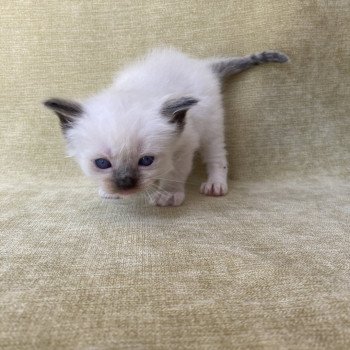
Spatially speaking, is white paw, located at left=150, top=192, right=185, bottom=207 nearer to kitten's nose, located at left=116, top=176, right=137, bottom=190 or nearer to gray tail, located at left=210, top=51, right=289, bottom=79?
kitten's nose, located at left=116, top=176, right=137, bottom=190

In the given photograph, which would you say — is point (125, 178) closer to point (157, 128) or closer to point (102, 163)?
point (102, 163)

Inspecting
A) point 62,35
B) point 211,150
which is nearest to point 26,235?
point 211,150

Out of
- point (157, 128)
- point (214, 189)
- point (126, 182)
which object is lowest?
point (214, 189)

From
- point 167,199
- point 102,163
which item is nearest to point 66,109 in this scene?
point 102,163

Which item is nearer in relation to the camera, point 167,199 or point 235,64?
point 167,199

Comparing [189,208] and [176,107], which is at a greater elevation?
[176,107]

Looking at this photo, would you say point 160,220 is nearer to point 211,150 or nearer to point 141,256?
point 141,256
